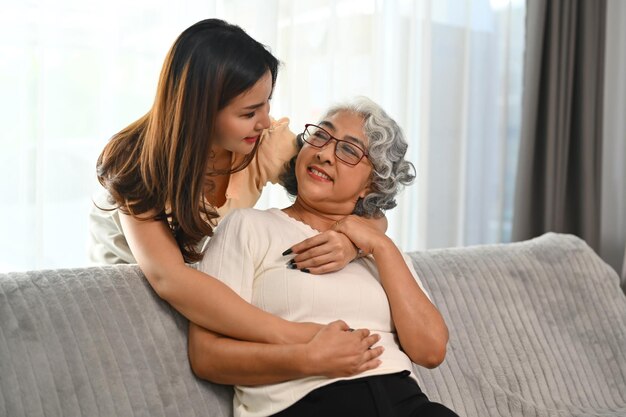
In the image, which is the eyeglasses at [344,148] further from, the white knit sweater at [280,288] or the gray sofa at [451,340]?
the gray sofa at [451,340]

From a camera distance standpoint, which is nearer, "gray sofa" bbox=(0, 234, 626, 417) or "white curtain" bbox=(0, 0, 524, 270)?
"gray sofa" bbox=(0, 234, 626, 417)

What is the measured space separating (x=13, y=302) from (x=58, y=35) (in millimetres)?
1068

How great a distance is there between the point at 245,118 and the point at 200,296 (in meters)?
0.43

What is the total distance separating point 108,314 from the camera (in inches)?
72.2

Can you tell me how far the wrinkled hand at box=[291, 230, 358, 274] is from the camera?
6.15 feet

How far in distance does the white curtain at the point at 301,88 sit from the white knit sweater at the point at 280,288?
2.20 feet

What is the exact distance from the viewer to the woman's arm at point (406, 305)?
1.89 metres

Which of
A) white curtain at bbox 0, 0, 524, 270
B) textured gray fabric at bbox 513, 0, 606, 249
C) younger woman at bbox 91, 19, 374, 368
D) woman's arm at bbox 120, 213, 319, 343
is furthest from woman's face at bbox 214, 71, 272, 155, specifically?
textured gray fabric at bbox 513, 0, 606, 249

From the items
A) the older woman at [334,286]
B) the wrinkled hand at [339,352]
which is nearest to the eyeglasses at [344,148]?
the older woman at [334,286]

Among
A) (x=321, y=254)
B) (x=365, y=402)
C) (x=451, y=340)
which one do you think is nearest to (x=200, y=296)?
(x=321, y=254)

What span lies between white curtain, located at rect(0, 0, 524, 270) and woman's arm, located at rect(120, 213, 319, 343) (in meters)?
0.85

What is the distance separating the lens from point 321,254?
6.18 ft

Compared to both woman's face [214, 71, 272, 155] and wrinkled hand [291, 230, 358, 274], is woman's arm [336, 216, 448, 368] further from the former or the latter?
woman's face [214, 71, 272, 155]

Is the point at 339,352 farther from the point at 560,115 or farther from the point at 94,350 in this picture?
the point at 560,115
